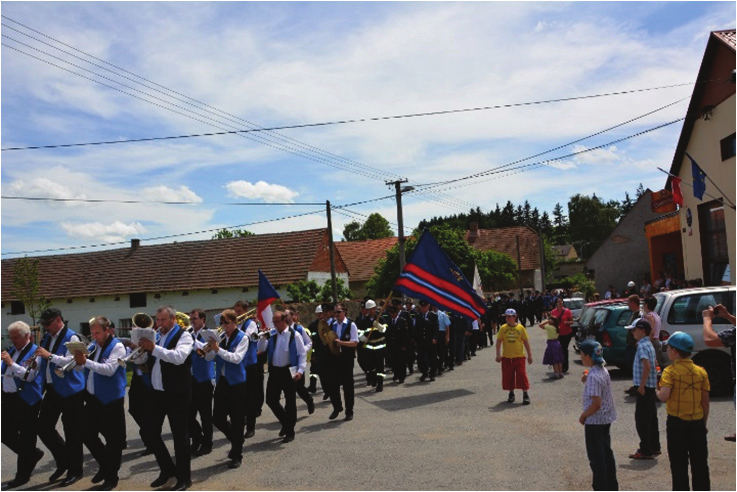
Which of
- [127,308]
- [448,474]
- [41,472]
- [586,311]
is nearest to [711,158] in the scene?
[586,311]

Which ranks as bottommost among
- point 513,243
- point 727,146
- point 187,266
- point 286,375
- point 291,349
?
point 286,375

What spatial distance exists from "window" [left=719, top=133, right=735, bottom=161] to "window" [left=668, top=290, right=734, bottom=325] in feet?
36.8

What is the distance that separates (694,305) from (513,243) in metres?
57.3

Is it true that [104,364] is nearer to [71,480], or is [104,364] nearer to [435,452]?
[71,480]

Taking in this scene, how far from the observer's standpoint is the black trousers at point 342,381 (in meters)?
10.9

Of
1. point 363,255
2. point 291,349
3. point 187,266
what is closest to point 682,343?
point 291,349

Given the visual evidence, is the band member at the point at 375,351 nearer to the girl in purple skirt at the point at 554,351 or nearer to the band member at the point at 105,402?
the girl in purple skirt at the point at 554,351

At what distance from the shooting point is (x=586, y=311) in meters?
16.9

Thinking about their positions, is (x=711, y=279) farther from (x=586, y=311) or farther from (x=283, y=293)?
(x=283, y=293)

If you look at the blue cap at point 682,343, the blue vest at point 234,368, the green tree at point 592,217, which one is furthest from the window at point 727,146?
the green tree at point 592,217

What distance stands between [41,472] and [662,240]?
29.5 m

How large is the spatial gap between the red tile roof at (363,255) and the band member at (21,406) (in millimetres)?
48804

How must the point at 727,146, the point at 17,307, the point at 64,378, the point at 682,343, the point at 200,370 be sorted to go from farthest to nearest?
the point at 17,307, the point at 727,146, the point at 200,370, the point at 64,378, the point at 682,343

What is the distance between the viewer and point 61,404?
796 cm
